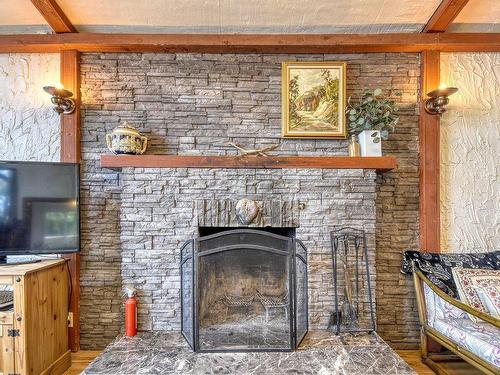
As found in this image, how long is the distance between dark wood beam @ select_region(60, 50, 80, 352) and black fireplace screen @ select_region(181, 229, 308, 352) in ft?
3.02

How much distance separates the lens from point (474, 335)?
5.83 feet

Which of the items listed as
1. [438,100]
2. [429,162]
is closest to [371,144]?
[429,162]

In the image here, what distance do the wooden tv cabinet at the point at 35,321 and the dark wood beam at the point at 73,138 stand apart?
4.0 inches

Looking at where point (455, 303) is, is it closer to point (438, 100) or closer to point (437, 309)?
point (437, 309)

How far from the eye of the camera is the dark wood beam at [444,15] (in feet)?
→ 7.04

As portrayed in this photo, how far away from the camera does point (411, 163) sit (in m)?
2.47

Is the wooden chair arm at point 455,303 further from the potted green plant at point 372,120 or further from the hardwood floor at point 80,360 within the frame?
the hardwood floor at point 80,360

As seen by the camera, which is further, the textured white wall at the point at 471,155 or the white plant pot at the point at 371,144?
the textured white wall at the point at 471,155

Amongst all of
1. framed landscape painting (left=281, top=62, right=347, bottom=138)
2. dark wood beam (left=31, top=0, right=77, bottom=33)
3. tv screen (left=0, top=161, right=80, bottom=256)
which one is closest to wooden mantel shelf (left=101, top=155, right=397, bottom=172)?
framed landscape painting (left=281, top=62, right=347, bottom=138)

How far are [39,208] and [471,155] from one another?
3.47 meters

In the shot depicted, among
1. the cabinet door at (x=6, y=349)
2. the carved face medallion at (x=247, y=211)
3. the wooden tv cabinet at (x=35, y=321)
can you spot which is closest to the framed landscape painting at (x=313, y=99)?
the carved face medallion at (x=247, y=211)

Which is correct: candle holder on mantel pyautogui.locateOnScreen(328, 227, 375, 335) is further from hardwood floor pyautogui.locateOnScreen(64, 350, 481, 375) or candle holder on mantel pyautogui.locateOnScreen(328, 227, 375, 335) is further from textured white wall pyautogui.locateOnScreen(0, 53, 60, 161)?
textured white wall pyautogui.locateOnScreen(0, 53, 60, 161)

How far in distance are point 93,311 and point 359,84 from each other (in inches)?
115

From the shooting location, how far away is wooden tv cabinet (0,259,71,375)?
72.0 inches
